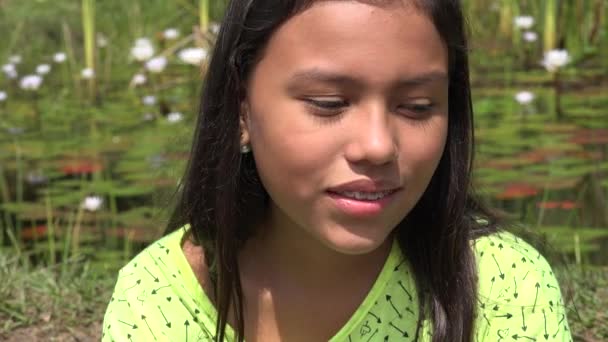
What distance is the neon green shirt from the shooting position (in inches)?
57.8

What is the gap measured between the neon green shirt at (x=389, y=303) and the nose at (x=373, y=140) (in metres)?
0.32

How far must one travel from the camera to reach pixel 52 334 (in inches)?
78.3

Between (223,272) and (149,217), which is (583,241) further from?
(223,272)

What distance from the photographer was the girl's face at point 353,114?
1.25 metres

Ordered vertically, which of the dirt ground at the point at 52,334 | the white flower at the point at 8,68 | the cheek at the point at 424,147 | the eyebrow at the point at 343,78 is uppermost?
the white flower at the point at 8,68

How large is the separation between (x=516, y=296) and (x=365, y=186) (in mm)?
343

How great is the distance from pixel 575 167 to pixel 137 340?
6.67 feet

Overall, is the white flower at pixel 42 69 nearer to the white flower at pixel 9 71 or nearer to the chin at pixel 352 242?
the white flower at pixel 9 71

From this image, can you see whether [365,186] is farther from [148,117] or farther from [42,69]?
[42,69]

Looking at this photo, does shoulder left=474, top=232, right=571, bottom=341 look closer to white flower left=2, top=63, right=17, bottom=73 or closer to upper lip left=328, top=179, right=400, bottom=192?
upper lip left=328, top=179, right=400, bottom=192

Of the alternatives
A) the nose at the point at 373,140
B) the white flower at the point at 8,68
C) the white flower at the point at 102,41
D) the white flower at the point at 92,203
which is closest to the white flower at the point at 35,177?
the white flower at the point at 92,203

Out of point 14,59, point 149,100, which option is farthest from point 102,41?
point 149,100

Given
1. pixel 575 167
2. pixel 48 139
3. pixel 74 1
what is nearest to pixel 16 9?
pixel 74 1

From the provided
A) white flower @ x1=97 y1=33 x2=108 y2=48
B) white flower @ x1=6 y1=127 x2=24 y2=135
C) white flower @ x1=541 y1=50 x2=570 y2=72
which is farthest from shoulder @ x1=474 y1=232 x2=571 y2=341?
white flower @ x1=97 y1=33 x2=108 y2=48
